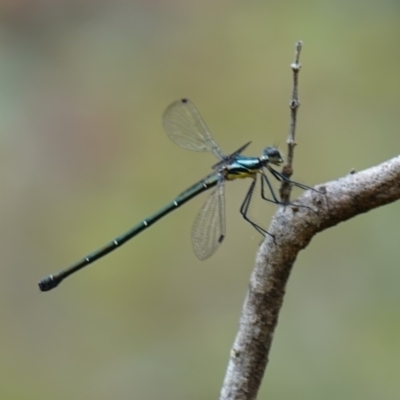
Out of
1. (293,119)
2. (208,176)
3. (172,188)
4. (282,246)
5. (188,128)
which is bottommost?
(282,246)

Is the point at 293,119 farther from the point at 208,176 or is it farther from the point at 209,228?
the point at 208,176

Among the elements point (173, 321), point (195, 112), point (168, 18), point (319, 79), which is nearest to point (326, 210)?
point (195, 112)

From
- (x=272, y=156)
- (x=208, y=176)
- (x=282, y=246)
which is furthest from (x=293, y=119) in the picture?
(x=208, y=176)

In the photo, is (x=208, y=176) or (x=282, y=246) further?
(x=208, y=176)

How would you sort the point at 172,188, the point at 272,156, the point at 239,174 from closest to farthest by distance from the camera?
the point at 272,156
the point at 239,174
the point at 172,188

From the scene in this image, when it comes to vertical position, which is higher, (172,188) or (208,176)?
(172,188)

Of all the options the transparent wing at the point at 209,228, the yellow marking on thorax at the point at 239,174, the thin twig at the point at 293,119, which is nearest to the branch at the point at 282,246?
the thin twig at the point at 293,119

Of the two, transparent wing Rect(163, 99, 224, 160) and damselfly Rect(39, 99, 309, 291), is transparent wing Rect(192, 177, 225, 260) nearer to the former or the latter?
damselfly Rect(39, 99, 309, 291)
